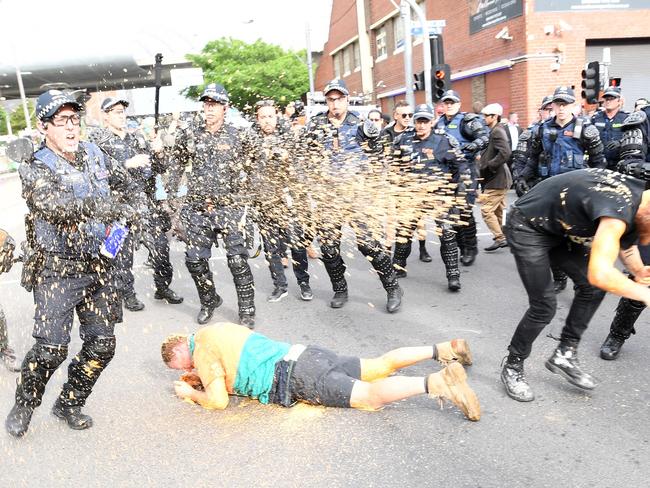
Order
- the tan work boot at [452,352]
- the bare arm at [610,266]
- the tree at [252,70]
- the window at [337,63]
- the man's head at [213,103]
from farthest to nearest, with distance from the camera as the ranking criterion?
the window at [337,63] < the tree at [252,70] < the man's head at [213,103] < the tan work boot at [452,352] < the bare arm at [610,266]

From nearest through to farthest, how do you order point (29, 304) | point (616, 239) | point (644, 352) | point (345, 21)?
point (616, 239) → point (644, 352) → point (29, 304) → point (345, 21)

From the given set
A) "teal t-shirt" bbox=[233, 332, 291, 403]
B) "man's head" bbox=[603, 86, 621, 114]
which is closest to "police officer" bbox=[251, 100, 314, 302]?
"teal t-shirt" bbox=[233, 332, 291, 403]

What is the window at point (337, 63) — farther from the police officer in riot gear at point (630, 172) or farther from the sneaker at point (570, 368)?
the sneaker at point (570, 368)

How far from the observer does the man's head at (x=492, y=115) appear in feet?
25.1

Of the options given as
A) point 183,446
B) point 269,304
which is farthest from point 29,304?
point 183,446

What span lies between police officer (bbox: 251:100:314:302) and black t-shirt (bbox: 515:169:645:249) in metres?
2.81

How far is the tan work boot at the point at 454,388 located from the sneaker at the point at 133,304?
381 centimetres

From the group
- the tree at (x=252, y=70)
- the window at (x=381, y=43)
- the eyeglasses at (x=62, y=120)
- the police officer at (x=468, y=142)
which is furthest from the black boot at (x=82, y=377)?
the tree at (x=252, y=70)

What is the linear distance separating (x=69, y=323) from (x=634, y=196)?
126 inches

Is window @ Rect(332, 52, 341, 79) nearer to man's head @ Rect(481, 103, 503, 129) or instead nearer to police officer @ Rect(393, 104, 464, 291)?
man's head @ Rect(481, 103, 503, 129)

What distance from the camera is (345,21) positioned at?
1329 inches

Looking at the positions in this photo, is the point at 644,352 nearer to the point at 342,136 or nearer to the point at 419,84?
the point at 342,136

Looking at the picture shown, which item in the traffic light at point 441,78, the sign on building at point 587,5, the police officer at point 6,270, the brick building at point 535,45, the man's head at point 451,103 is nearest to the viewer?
the police officer at point 6,270

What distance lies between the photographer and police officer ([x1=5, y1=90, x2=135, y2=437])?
3197mm
